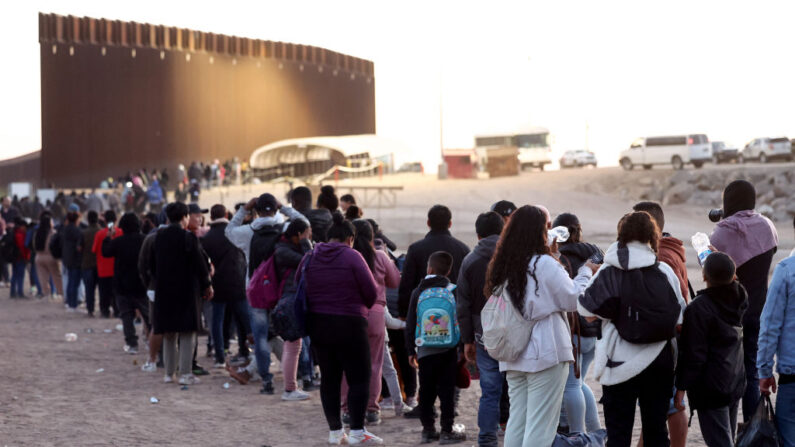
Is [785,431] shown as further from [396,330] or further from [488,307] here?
[396,330]

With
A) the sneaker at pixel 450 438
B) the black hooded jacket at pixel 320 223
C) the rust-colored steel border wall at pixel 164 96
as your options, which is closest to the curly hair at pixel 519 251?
the sneaker at pixel 450 438

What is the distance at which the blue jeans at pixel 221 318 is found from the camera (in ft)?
35.3

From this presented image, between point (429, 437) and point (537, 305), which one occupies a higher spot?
point (537, 305)

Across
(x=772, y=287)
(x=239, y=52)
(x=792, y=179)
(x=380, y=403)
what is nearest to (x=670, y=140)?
(x=792, y=179)

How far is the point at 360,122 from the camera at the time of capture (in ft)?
239

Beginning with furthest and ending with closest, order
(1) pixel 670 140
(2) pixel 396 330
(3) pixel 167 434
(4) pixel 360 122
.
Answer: (4) pixel 360 122 → (1) pixel 670 140 → (2) pixel 396 330 → (3) pixel 167 434

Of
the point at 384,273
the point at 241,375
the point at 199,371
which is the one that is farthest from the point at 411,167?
the point at 384,273

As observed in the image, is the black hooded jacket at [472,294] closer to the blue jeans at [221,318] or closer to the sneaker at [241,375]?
the sneaker at [241,375]

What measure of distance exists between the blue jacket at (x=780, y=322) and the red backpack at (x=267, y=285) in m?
4.26

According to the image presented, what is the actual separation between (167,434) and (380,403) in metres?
1.78

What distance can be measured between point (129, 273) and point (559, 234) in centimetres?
705

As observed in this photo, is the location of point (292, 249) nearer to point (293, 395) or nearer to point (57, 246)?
point (293, 395)

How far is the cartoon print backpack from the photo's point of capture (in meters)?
7.37

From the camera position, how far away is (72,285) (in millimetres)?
17406
